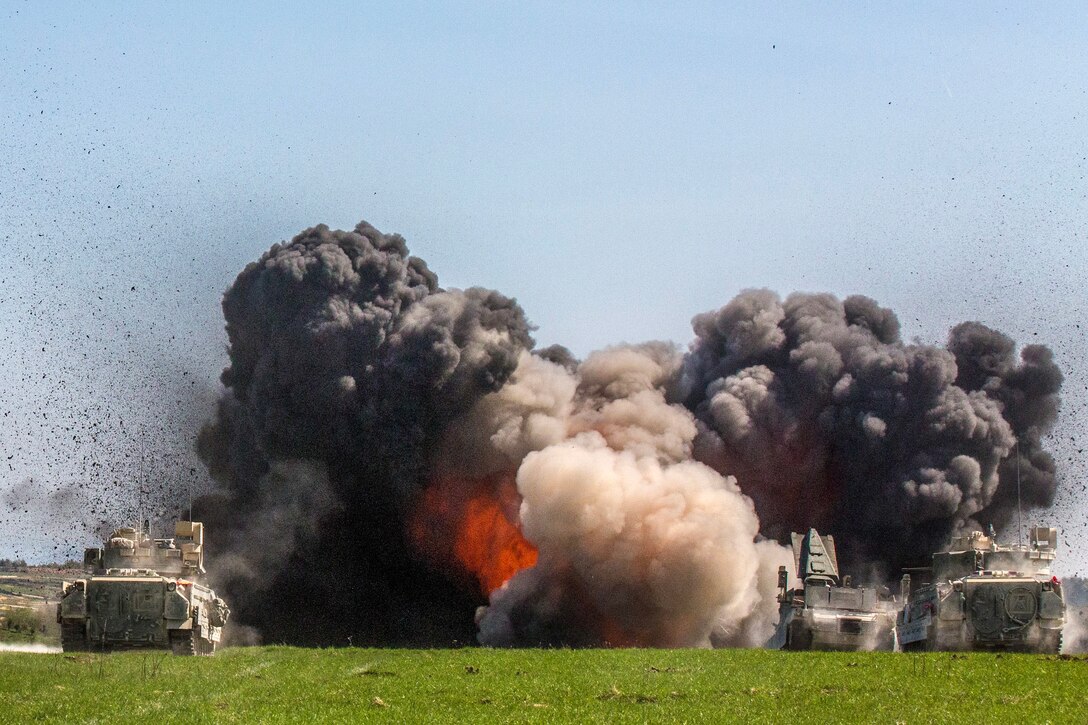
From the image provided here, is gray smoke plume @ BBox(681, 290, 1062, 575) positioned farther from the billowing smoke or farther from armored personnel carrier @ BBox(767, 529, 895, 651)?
armored personnel carrier @ BBox(767, 529, 895, 651)

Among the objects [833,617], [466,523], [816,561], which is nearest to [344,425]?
[466,523]

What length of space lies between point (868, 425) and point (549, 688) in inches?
1671

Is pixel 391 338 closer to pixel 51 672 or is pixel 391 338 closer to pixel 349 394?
pixel 349 394

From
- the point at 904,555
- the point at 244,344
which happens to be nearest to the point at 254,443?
the point at 244,344

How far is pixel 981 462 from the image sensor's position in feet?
259

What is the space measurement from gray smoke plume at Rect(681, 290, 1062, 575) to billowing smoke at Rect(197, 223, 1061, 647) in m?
0.10

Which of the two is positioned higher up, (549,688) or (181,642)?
(181,642)

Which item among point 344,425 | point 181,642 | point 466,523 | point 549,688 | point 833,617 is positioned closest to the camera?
point 549,688

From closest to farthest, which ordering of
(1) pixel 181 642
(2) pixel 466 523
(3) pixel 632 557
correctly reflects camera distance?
(1) pixel 181 642
(3) pixel 632 557
(2) pixel 466 523

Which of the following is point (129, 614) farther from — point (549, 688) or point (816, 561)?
point (816, 561)

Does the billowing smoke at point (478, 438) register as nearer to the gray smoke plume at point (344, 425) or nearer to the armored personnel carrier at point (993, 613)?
the gray smoke plume at point (344, 425)

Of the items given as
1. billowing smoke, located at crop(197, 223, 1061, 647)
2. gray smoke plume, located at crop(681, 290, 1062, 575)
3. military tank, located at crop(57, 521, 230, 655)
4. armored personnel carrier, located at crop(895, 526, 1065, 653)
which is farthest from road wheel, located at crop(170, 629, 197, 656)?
gray smoke plume, located at crop(681, 290, 1062, 575)

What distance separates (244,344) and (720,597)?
1024 inches

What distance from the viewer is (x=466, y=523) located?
7900 centimetres
